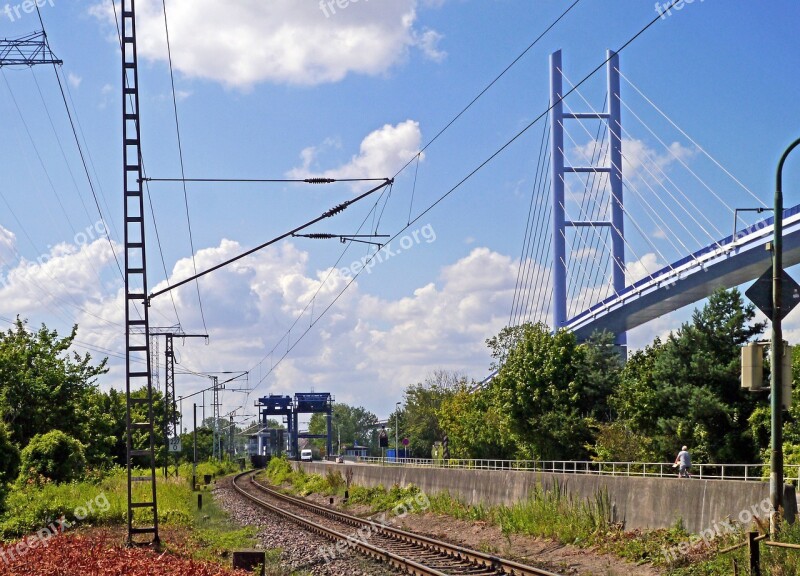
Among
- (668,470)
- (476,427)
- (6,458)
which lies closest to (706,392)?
(668,470)

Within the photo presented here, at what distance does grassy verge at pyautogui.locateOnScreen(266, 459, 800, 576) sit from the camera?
616 inches

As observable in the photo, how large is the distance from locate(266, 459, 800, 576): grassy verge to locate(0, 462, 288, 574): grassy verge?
6.21 m

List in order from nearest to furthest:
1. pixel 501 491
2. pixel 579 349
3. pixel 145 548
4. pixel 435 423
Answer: pixel 145 548 < pixel 501 491 < pixel 579 349 < pixel 435 423

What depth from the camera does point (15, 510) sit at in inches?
901

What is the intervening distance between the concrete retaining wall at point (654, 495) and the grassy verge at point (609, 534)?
0.26 m

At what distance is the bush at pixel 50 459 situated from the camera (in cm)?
3244

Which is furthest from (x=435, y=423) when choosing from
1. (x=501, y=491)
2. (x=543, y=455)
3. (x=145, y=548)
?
(x=145, y=548)

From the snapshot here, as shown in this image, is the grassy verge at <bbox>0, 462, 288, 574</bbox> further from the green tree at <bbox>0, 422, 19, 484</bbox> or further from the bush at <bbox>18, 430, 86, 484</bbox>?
the bush at <bbox>18, 430, 86, 484</bbox>

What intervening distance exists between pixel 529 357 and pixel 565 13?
1492 inches

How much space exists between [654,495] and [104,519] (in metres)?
13.5

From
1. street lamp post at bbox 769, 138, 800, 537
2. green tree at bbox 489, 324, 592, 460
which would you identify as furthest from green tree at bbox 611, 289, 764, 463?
street lamp post at bbox 769, 138, 800, 537

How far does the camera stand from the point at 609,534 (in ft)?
68.6

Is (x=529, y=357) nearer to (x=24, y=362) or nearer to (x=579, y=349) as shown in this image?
(x=579, y=349)

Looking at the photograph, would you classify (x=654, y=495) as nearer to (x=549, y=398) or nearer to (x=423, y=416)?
(x=549, y=398)
